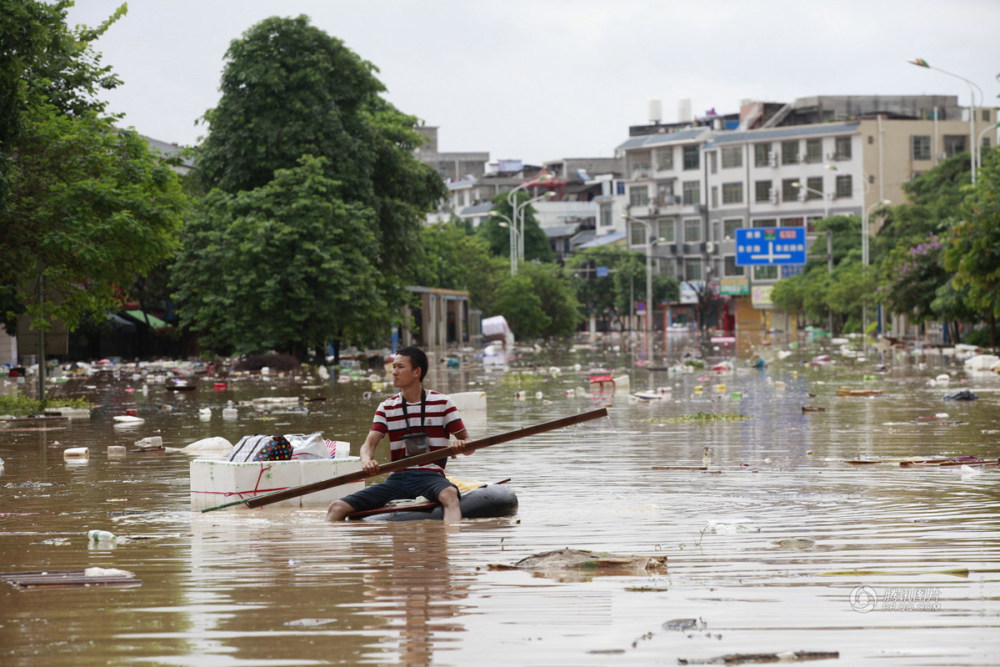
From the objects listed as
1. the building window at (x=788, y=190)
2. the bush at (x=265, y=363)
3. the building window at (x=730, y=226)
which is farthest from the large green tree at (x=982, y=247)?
the building window at (x=730, y=226)

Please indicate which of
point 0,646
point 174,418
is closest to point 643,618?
point 0,646

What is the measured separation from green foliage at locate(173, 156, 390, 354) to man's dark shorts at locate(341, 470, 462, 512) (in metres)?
28.7

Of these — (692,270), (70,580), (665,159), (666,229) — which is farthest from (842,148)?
(70,580)

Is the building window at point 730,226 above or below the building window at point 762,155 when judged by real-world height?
below

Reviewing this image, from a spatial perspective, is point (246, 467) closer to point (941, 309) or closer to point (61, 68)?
point (61, 68)

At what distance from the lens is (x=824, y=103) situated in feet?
335

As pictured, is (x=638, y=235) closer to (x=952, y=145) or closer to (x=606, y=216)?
(x=606, y=216)

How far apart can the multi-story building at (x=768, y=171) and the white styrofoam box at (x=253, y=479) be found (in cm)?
8146

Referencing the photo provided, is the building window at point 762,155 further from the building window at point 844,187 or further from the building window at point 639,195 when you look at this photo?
the building window at point 639,195

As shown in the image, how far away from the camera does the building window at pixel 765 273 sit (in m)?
100

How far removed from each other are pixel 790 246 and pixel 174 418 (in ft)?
204

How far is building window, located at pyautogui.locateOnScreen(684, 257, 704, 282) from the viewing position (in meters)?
110

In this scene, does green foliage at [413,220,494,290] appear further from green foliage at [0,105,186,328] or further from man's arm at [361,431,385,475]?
man's arm at [361,431,385,475]

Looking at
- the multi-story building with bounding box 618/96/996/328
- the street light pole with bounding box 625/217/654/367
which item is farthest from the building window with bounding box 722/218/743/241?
the street light pole with bounding box 625/217/654/367
